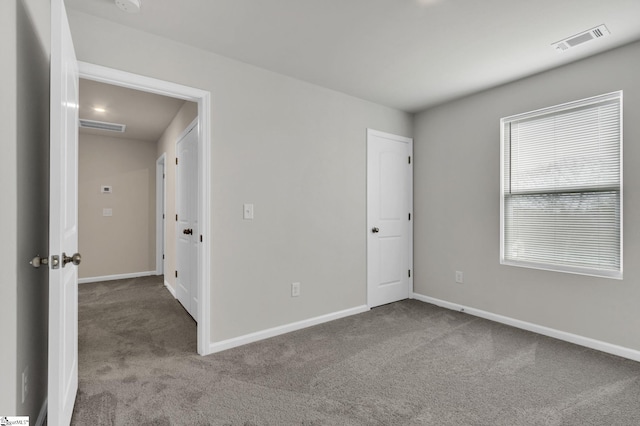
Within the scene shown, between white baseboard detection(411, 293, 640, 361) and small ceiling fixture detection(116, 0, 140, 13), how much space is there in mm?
4048

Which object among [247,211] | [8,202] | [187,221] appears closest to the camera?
[8,202]

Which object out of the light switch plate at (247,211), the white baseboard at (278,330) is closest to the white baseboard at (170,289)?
the white baseboard at (278,330)

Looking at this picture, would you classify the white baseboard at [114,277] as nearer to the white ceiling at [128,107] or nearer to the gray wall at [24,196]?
the white ceiling at [128,107]

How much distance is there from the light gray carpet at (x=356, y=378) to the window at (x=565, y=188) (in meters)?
0.80

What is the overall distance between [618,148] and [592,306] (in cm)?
133

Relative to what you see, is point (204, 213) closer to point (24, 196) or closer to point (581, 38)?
point (24, 196)

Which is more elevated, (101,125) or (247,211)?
(101,125)

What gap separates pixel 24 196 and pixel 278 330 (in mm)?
2178

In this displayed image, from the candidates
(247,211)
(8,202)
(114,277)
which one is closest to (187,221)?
(247,211)

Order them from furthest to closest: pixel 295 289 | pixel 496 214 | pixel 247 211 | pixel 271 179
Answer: pixel 496 214 → pixel 295 289 → pixel 271 179 → pixel 247 211

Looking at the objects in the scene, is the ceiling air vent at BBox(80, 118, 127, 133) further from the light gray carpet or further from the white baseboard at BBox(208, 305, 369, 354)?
the white baseboard at BBox(208, 305, 369, 354)

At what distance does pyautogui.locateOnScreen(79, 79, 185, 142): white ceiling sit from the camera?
3.49 m

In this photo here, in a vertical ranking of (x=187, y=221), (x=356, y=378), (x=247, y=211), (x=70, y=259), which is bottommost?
(x=356, y=378)

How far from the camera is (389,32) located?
7.73ft
